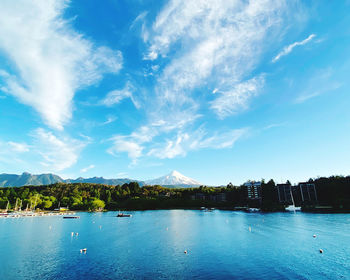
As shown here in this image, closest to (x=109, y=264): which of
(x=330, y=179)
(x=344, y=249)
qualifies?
(x=344, y=249)

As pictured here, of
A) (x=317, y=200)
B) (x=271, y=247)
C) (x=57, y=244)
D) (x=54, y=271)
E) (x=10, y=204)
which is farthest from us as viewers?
(x=10, y=204)

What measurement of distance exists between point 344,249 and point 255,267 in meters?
29.7

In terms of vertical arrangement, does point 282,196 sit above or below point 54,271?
above

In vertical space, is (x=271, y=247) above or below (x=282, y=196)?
below

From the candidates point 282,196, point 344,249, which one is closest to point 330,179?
point 282,196

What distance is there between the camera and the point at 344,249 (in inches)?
2021

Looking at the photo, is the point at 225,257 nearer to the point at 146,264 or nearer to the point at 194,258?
the point at 194,258

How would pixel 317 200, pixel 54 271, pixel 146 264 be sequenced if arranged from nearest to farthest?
1. pixel 54 271
2. pixel 146 264
3. pixel 317 200

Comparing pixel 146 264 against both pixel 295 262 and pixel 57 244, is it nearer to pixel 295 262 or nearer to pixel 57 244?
pixel 295 262

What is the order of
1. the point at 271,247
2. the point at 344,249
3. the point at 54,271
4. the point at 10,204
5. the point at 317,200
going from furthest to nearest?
the point at 10,204 → the point at 317,200 → the point at 271,247 → the point at 344,249 → the point at 54,271

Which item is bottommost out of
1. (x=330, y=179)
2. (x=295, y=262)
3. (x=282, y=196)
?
(x=295, y=262)

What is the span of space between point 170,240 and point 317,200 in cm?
16875

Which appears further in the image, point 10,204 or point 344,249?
point 10,204

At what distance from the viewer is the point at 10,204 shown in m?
196
